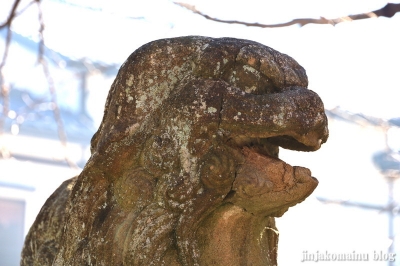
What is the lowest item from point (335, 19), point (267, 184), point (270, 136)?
point (267, 184)

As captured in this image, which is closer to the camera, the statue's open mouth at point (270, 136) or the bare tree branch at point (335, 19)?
the statue's open mouth at point (270, 136)

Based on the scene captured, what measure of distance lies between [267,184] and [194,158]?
212mm

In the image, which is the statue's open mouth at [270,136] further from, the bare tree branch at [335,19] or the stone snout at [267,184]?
the bare tree branch at [335,19]

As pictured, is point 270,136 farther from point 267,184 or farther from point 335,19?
point 335,19

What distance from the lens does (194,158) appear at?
1.84 metres

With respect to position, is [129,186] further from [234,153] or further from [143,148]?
[234,153]

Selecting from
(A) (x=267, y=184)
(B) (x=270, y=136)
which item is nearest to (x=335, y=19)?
(B) (x=270, y=136)

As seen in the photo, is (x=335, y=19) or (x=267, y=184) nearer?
(x=267, y=184)

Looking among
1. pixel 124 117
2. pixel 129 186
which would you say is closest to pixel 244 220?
pixel 129 186

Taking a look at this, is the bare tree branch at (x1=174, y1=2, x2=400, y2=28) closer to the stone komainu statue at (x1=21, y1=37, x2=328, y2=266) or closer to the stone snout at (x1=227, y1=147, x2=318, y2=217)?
the stone komainu statue at (x1=21, y1=37, x2=328, y2=266)

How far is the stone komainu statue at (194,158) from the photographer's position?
1.83 m

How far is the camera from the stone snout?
1.84 m

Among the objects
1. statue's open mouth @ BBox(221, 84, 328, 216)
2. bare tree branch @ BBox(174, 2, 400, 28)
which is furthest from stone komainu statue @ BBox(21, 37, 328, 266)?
bare tree branch @ BBox(174, 2, 400, 28)

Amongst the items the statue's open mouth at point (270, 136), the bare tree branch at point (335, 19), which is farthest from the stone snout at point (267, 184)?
the bare tree branch at point (335, 19)
